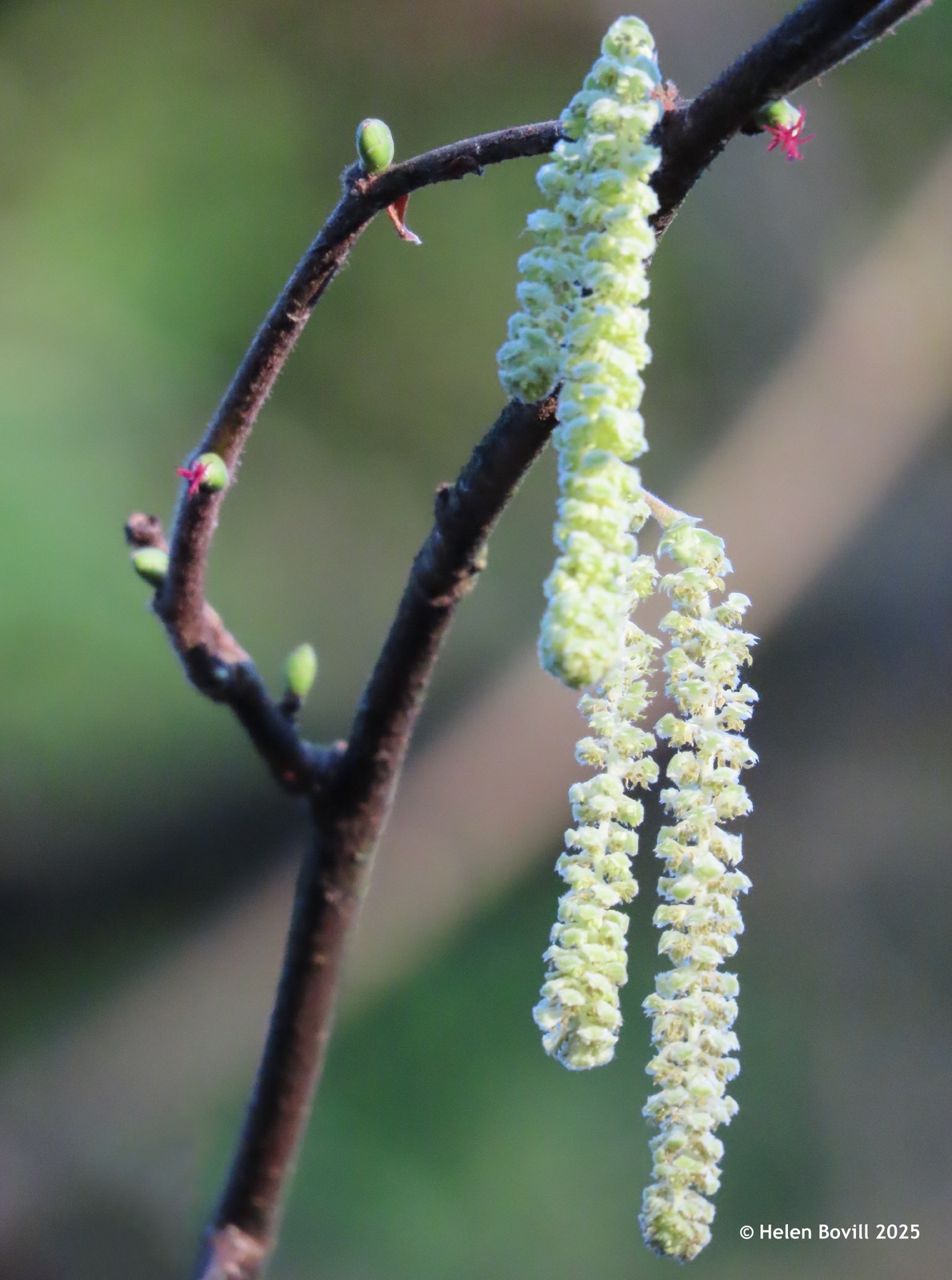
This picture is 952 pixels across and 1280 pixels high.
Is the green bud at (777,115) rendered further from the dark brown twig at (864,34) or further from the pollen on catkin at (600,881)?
the pollen on catkin at (600,881)

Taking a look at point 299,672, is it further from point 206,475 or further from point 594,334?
point 594,334

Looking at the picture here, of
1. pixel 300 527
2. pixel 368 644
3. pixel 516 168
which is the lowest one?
pixel 368 644

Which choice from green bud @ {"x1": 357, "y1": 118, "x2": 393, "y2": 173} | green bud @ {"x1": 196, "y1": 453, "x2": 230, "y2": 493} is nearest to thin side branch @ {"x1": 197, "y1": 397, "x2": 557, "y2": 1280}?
green bud @ {"x1": 196, "y1": 453, "x2": 230, "y2": 493}

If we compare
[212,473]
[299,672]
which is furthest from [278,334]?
[299,672]

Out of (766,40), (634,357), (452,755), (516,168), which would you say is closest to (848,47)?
(766,40)

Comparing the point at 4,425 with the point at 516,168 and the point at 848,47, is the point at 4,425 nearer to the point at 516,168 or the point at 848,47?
the point at 516,168

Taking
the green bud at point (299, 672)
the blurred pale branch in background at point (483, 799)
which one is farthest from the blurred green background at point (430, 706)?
the green bud at point (299, 672)
